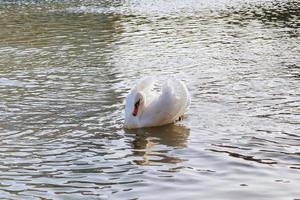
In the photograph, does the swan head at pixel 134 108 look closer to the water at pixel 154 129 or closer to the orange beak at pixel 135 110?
the orange beak at pixel 135 110

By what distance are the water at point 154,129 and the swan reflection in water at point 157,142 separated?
0.02m

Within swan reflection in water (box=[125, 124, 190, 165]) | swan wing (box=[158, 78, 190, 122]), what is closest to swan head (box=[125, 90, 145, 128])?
swan reflection in water (box=[125, 124, 190, 165])

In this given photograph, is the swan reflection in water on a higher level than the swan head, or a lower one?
lower

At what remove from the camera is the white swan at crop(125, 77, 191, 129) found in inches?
432

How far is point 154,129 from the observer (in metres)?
11.0

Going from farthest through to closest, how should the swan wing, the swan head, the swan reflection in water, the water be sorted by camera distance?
the swan wing, the swan head, the swan reflection in water, the water

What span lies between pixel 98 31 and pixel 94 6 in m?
14.2

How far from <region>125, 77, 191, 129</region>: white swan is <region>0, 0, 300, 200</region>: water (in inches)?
8.0

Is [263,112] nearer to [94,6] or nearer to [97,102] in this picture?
[97,102]

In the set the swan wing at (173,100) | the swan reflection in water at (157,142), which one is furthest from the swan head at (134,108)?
the swan wing at (173,100)

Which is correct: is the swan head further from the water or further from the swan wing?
the swan wing

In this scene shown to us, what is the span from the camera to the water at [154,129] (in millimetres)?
7918

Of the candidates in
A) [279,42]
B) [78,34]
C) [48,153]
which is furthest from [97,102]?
[78,34]

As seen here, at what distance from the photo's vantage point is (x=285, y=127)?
10352mm
